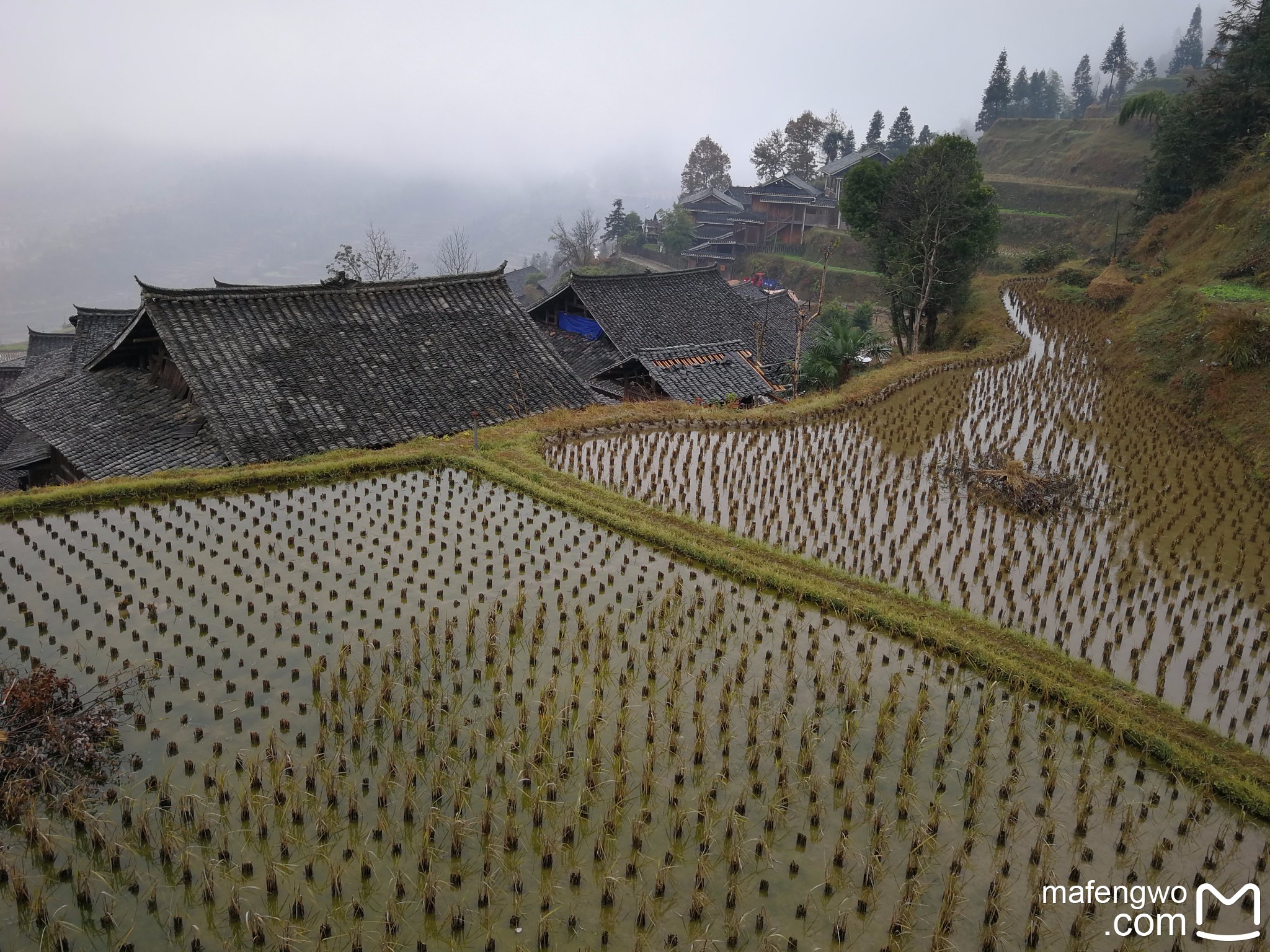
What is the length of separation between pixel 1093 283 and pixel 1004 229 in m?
18.4

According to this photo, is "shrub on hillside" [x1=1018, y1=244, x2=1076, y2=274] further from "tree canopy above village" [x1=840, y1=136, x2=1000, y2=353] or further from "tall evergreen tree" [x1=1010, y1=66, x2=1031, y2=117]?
"tall evergreen tree" [x1=1010, y1=66, x2=1031, y2=117]

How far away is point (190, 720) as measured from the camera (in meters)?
5.59

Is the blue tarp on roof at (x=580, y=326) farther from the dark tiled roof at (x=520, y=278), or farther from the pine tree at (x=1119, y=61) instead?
the pine tree at (x=1119, y=61)

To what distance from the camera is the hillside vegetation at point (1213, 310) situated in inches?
527

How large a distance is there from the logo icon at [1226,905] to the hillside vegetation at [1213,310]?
29.4ft

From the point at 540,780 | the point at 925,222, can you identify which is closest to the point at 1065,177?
the point at 925,222

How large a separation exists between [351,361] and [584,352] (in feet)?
29.6

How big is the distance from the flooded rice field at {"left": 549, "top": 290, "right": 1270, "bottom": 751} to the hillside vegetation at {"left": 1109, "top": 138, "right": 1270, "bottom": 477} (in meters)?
0.63

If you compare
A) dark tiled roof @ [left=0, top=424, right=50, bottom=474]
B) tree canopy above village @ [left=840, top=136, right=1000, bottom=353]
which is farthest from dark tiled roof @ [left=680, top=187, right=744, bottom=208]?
dark tiled roof @ [left=0, top=424, right=50, bottom=474]

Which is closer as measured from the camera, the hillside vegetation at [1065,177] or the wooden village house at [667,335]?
the wooden village house at [667,335]

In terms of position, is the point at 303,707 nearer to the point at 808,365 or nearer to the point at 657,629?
the point at 657,629

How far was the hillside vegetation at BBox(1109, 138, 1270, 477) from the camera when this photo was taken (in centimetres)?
1339

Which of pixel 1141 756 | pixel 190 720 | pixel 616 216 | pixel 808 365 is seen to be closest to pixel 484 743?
pixel 190 720

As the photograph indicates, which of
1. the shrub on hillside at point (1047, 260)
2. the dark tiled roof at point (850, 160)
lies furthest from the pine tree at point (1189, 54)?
the shrub on hillside at point (1047, 260)
